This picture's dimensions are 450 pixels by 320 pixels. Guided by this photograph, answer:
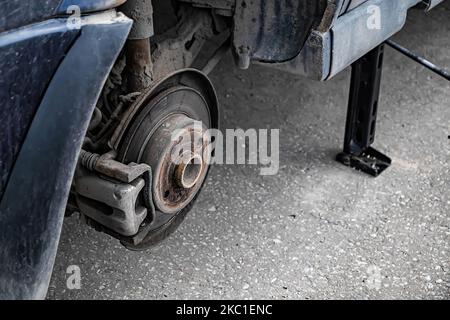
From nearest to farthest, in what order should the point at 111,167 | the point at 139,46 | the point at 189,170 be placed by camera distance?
the point at 111,167 → the point at 139,46 → the point at 189,170

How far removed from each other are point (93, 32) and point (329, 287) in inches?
48.5

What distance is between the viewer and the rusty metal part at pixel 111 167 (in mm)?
1874

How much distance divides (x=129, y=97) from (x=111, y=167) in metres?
0.27

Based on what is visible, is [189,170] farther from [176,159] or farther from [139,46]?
[139,46]

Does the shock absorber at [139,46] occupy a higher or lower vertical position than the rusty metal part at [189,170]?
higher

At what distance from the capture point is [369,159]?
9.71ft

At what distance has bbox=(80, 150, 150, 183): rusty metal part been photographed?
6.15ft

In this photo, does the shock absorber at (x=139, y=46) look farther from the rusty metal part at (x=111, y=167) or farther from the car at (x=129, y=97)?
the rusty metal part at (x=111, y=167)

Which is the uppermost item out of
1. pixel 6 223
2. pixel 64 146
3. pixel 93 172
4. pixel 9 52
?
pixel 9 52

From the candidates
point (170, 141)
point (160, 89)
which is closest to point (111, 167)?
point (170, 141)

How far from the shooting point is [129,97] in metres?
2.06

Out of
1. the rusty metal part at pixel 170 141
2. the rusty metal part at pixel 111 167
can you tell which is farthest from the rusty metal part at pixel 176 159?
the rusty metal part at pixel 111 167
